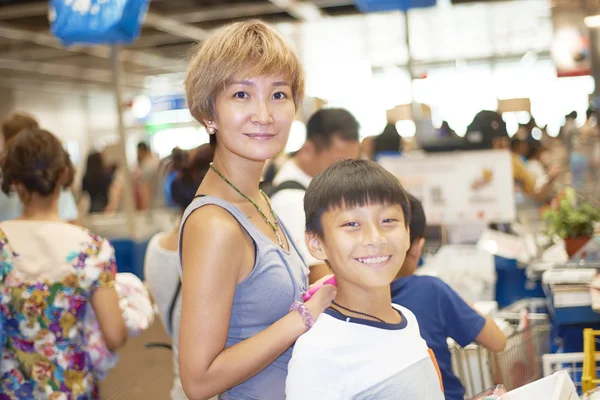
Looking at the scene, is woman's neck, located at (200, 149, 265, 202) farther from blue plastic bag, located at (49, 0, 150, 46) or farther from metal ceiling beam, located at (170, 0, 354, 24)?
metal ceiling beam, located at (170, 0, 354, 24)

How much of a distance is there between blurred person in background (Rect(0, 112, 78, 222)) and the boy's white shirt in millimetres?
2357

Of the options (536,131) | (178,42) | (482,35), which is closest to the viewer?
(536,131)

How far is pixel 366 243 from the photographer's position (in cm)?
151

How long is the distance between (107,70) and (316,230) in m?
22.7

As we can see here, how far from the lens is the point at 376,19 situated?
574 inches

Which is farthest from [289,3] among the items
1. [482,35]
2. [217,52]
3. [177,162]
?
[217,52]

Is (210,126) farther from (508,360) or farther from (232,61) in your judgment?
(508,360)

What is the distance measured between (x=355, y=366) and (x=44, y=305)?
4.95ft

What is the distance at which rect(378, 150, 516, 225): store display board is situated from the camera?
491 cm

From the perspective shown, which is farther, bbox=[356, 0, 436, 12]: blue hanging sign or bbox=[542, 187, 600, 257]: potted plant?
bbox=[356, 0, 436, 12]: blue hanging sign

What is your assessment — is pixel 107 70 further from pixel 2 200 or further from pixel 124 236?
pixel 2 200

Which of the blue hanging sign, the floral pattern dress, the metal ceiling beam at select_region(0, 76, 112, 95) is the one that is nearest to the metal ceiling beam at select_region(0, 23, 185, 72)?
the metal ceiling beam at select_region(0, 76, 112, 95)

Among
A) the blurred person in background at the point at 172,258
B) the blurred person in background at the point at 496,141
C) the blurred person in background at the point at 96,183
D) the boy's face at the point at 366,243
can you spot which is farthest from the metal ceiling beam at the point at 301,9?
the boy's face at the point at 366,243

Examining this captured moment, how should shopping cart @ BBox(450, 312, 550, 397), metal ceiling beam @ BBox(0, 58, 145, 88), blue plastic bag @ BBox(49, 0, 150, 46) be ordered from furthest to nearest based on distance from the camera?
1. metal ceiling beam @ BBox(0, 58, 145, 88)
2. blue plastic bag @ BBox(49, 0, 150, 46)
3. shopping cart @ BBox(450, 312, 550, 397)
